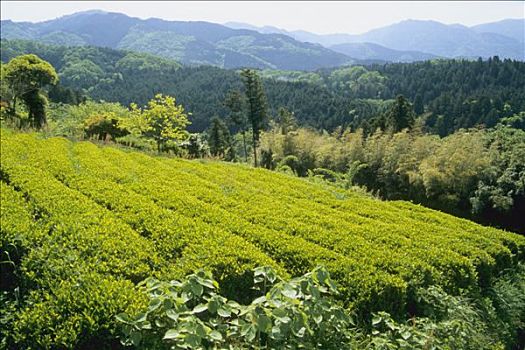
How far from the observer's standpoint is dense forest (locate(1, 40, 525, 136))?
180 feet

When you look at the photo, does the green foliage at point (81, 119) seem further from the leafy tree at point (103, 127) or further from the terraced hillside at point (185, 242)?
the terraced hillside at point (185, 242)

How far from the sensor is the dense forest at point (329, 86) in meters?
54.9

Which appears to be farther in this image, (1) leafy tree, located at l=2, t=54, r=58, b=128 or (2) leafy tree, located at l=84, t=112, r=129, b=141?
(1) leafy tree, located at l=2, t=54, r=58, b=128

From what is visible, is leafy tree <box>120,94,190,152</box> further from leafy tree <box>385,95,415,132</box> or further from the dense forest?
the dense forest

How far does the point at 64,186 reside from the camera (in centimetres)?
782

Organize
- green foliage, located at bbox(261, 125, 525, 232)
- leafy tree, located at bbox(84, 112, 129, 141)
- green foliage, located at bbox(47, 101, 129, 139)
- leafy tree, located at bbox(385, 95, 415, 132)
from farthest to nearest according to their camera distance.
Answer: leafy tree, located at bbox(385, 95, 415, 132) < leafy tree, located at bbox(84, 112, 129, 141) < green foliage, located at bbox(47, 101, 129, 139) < green foliage, located at bbox(261, 125, 525, 232)

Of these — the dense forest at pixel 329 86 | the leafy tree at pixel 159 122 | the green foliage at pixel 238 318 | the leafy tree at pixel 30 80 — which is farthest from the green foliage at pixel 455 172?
the leafy tree at pixel 30 80

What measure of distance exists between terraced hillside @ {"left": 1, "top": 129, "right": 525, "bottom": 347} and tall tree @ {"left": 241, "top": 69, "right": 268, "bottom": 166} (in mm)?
22494

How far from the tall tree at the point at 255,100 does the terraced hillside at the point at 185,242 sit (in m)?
22.5

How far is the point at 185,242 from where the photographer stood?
580cm

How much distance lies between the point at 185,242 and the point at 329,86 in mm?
140948

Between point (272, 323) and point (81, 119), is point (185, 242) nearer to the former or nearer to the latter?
point (272, 323)

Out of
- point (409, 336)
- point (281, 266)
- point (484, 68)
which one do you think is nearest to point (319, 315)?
point (409, 336)

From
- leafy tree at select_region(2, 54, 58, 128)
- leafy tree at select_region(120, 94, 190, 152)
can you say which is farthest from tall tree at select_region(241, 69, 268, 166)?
leafy tree at select_region(2, 54, 58, 128)
